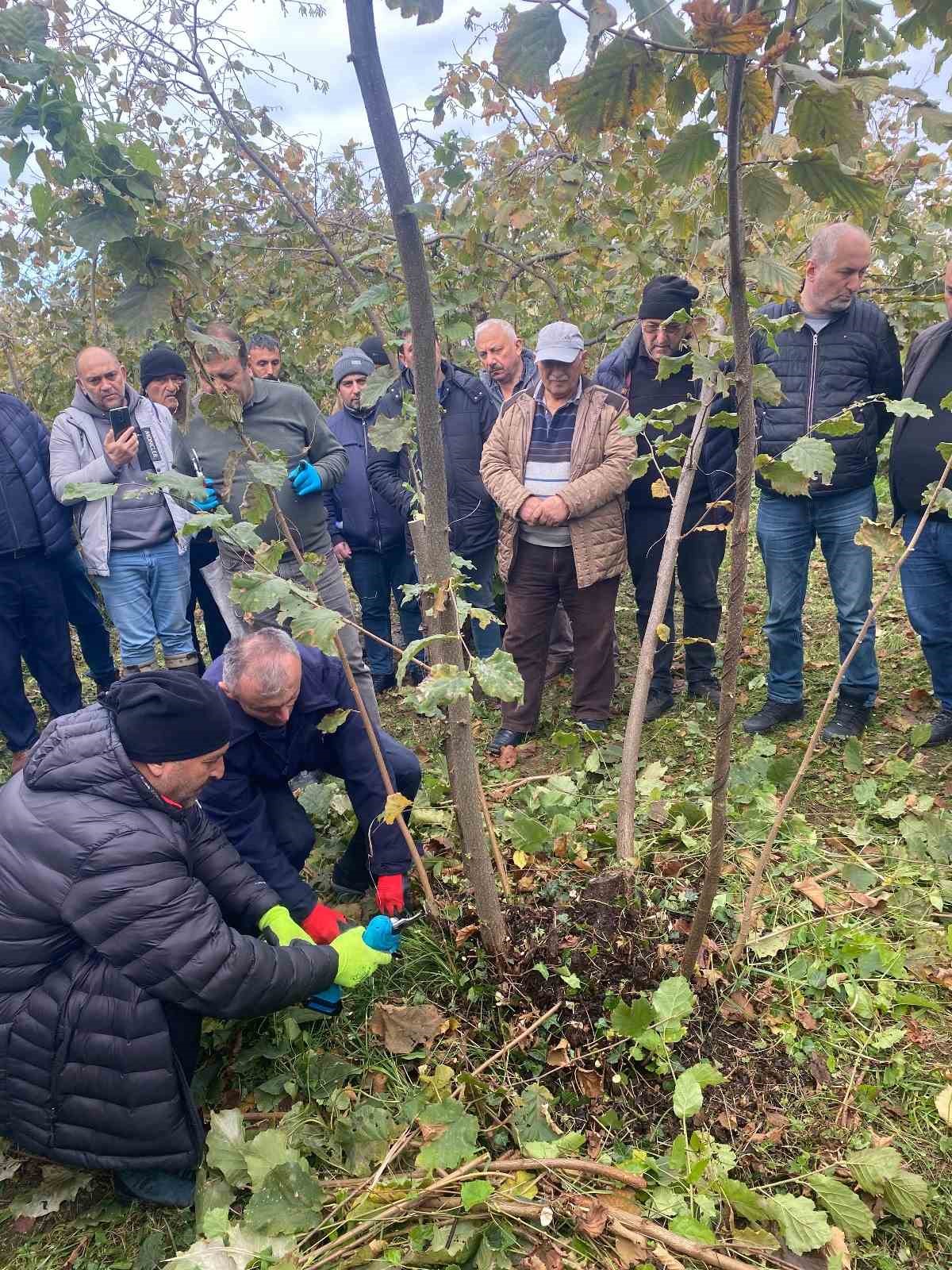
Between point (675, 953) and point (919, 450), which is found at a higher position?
point (919, 450)

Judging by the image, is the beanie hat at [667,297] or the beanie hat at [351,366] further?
the beanie hat at [351,366]

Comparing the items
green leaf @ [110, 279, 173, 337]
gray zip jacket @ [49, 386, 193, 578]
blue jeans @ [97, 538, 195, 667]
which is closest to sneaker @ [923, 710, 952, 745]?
green leaf @ [110, 279, 173, 337]

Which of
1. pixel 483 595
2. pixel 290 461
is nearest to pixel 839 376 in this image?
pixel 483 595

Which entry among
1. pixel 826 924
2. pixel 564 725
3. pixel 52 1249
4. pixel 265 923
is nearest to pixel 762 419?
pixel 564 725

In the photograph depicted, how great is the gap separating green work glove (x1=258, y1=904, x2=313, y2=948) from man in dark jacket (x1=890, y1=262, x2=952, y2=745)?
99.1 inches

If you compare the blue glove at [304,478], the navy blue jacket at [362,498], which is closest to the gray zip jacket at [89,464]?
the blue glove at [304,478]

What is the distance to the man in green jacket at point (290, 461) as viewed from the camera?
3105 millimetres

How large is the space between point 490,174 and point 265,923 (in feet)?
13.2

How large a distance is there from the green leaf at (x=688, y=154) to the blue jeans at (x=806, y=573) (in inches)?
86.8

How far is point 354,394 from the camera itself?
4.21 metres

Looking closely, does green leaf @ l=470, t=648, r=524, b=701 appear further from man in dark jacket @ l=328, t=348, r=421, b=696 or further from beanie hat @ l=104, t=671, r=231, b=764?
man in dark jacket @ l=328, t=348, r=421, b=696

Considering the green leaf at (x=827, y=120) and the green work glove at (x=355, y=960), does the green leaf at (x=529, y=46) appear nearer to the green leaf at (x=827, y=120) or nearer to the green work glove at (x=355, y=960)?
the green leaf at (x=827, y=120)

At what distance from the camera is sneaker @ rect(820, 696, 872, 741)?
3246 mm

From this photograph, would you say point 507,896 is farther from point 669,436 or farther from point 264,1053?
point 669,436
